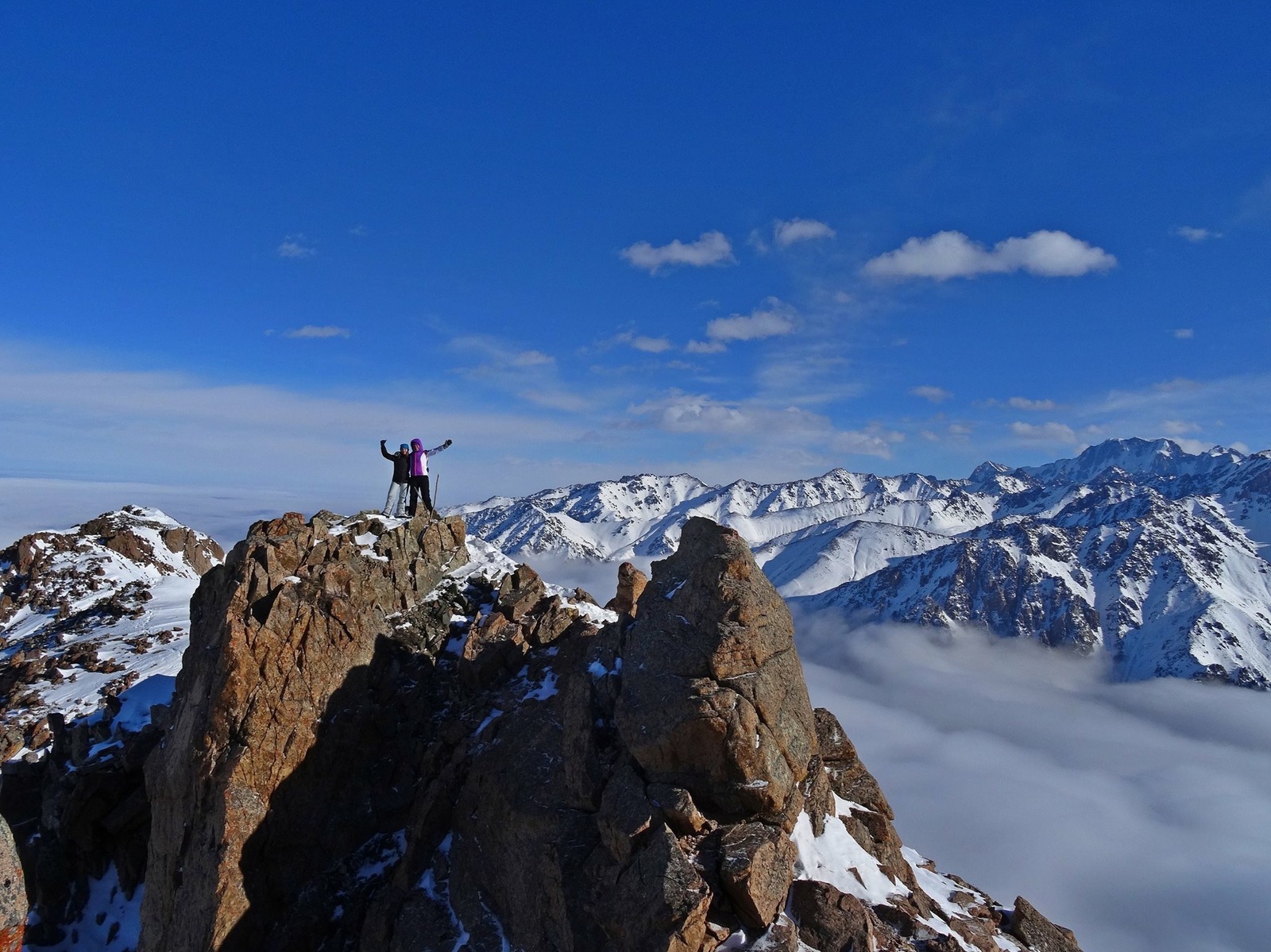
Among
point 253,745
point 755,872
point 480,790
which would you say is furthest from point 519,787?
point 253,745

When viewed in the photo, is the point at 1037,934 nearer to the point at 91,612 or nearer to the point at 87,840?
the point at 87,840

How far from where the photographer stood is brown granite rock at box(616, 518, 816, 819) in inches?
1051

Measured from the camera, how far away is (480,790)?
1284 inches

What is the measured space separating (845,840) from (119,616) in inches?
2805

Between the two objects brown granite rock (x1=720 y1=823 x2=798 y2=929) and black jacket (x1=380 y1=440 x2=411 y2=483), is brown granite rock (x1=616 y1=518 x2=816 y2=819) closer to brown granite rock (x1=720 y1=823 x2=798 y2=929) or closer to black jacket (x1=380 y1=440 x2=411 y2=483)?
brown granite rock (x1=720 y1=823 x2=798 y2=929)

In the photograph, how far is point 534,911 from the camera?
2822 cm

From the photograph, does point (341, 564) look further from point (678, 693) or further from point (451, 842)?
point (678, 693)

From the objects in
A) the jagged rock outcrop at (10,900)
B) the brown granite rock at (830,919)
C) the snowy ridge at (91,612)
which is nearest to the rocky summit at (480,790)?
A: the brown granite rock at (830,919)

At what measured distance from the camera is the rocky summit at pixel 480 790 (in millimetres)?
25859

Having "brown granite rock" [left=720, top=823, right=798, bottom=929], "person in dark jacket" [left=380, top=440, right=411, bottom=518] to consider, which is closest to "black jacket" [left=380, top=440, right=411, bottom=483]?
"person in dark jacket" [left=380, top=440, right=411, bottom=518]

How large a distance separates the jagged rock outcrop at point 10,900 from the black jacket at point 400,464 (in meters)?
37.7

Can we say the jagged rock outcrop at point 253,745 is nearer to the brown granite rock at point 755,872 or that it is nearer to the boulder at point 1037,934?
the brown granite rock at point 755,872

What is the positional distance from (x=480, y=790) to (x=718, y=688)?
12.9m

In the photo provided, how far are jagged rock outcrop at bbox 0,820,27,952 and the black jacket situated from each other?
37653 millimetres
